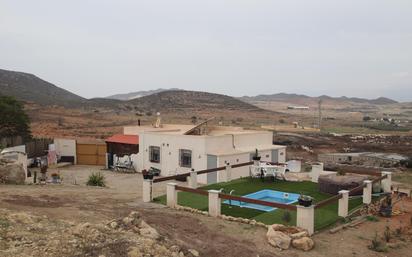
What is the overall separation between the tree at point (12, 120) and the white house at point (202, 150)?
12218 millimetres

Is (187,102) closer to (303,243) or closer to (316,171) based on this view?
(316,171)

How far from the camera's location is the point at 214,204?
48.4ft

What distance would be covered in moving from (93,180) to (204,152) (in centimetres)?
668

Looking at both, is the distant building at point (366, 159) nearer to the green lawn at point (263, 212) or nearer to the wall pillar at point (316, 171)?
the wall pillar at point (316, 171)

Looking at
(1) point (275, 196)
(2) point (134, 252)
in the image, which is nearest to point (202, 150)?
(1) point (275, 196)

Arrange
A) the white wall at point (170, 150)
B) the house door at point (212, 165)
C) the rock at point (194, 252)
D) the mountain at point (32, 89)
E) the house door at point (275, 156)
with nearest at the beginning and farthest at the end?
the rock at point (194, 252) → the house door at point (212, 165) → the white wall at point (170, 150) → the house door at point (275, 156) → the mountain at point (32, 89)

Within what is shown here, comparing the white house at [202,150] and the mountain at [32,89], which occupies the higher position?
the mountain at [32,89]

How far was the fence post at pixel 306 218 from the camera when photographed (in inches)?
503

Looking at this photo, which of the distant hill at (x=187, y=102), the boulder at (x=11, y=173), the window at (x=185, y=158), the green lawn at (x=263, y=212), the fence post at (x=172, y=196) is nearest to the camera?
the green lawn at (x=263, y=212)

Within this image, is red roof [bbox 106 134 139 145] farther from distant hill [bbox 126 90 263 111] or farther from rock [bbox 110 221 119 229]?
distant hill [bbox 126 90 263 111]

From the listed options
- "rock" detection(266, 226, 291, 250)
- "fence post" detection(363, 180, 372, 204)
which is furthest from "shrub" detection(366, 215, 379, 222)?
"rock" detection(266, 226, 291, 250)

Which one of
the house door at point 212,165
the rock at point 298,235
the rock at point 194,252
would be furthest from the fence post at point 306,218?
the house door at point 212,165

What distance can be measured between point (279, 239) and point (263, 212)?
345cm

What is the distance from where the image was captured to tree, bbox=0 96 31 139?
35156mm
